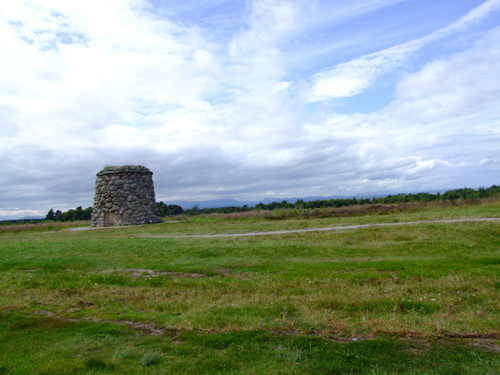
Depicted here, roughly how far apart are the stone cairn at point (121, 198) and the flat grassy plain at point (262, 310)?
2134 centimetres

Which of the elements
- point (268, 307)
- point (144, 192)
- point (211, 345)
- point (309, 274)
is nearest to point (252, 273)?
point (309, 274)

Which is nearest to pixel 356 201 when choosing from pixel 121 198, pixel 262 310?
pixel 121 198

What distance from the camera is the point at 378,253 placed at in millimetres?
14398

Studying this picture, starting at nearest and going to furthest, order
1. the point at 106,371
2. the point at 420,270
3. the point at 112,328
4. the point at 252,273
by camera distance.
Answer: the point at 106,371 < the point at 112,328 < the point at 420,270 < the point at 252,273

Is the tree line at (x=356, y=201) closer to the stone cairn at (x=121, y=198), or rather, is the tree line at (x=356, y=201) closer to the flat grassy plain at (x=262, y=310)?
the stone cairn at (x=121, y=198)

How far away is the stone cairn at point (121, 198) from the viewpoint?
37531 millimetres

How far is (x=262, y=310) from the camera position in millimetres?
7559

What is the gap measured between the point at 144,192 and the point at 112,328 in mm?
33569

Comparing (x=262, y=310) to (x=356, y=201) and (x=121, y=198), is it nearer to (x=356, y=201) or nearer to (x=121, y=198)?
(x=121, y=198)

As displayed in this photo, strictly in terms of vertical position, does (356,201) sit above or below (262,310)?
above

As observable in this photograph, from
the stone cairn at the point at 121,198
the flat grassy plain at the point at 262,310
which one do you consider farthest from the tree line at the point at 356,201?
the flat grassy plain at the point at 262,310

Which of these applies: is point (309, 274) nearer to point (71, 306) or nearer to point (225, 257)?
point (225, 257)

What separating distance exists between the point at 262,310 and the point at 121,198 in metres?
33.1

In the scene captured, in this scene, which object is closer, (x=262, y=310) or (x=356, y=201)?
(x=262, y=310)
